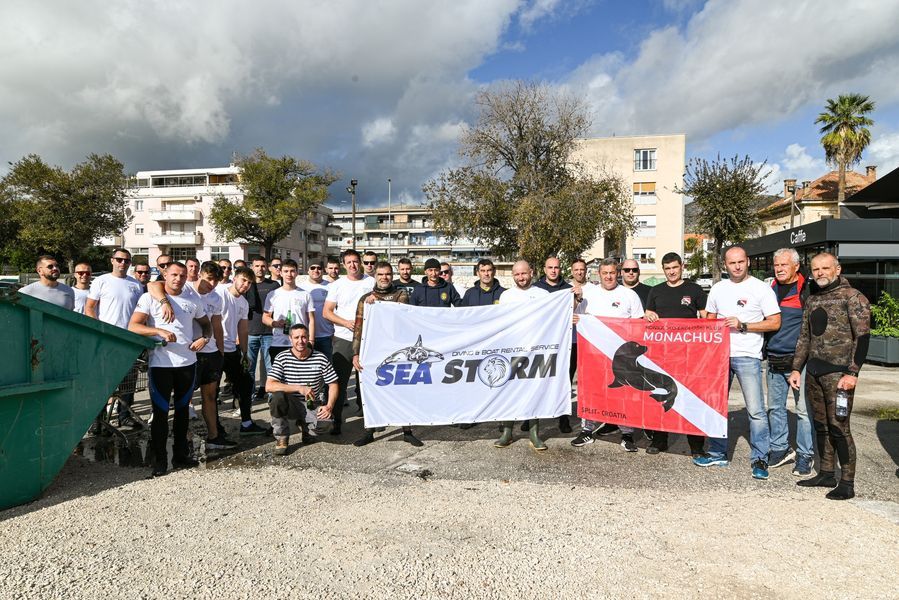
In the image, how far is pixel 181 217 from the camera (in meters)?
67.1

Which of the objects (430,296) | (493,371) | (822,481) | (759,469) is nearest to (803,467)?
(822,481)

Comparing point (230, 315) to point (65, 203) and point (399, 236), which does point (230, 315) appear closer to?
point (65, 203)

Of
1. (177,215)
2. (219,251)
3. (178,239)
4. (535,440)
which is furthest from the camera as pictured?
(219,251)

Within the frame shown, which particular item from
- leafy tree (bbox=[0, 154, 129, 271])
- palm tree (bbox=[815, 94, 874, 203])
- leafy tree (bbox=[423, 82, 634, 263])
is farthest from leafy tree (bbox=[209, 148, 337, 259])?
palm tree (bbox=[815, 94, 874, 203])

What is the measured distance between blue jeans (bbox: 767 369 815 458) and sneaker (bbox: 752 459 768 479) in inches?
12.1

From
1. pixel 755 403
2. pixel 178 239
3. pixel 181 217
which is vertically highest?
pixel 181 217

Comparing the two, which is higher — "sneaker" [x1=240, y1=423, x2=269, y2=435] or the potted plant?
the potted plant

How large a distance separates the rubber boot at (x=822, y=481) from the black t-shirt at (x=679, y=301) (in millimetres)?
1673

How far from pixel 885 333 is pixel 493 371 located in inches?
399

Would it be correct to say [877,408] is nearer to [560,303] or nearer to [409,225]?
[560,303]

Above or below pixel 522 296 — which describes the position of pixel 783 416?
below

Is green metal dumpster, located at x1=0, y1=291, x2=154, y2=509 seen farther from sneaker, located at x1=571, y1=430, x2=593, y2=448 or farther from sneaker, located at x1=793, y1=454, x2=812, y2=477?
Answer: sneaker, located at x1=793, y1=454, x2=812, y2=477

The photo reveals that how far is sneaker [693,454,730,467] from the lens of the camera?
488cm

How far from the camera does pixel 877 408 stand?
7.13 metres
